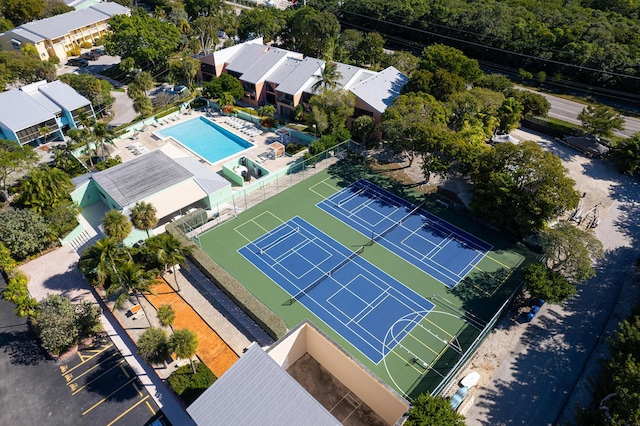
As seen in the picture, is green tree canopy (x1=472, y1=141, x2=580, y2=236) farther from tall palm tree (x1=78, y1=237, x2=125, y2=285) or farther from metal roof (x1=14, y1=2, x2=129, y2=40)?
metal roof (x1=14, y1=2, x2=129, y2=40)

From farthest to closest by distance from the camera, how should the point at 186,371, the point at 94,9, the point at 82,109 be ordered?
the point at 94,9 → the point at 82,109 → the point at 186,371

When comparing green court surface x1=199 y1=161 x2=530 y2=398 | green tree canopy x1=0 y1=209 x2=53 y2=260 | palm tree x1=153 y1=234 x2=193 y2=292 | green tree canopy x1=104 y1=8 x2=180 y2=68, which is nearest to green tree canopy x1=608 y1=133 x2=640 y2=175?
green court surface x1=199 y1=161 x2=530 y2=398

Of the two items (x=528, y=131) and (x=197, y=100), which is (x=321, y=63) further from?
(x=528, y=131)

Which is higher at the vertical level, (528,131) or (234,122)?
(528,131)

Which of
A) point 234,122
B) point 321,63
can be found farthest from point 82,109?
point 321,63

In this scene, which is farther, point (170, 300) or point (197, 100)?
point (197, 100)

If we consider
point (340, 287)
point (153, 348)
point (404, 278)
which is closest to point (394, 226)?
point (404, 278)

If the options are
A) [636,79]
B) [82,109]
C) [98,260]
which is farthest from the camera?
[636,79]

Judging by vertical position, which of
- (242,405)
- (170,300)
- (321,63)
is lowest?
(170,300)
